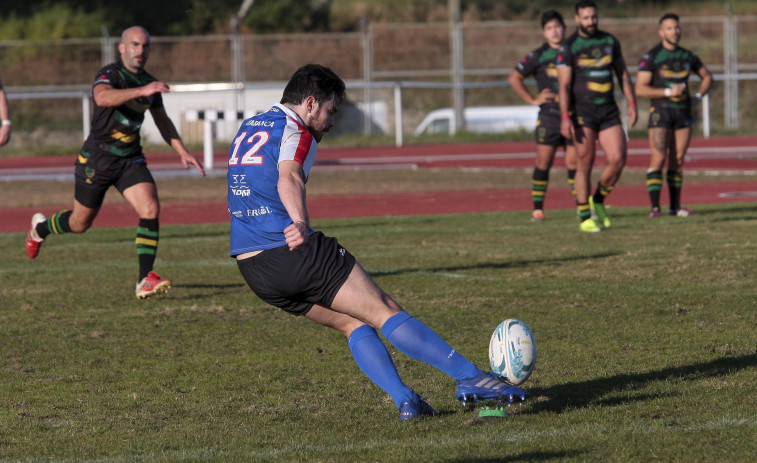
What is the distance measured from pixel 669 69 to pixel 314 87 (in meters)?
9.09

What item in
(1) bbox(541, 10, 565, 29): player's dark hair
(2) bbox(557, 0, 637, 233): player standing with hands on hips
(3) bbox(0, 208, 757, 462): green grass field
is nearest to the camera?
(3) bbox(0, 208, 757, 462): green grass field

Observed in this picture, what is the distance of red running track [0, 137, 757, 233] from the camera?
1573 centimetres

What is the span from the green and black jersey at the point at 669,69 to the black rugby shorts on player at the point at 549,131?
119 cm

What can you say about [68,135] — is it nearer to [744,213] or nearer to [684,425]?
[744,213]

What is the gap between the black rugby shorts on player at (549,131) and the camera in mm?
13203

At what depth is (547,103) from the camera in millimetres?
13289

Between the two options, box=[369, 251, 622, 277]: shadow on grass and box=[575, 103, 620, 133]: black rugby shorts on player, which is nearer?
box=[369, 251, 622, 277]: shadow on grass

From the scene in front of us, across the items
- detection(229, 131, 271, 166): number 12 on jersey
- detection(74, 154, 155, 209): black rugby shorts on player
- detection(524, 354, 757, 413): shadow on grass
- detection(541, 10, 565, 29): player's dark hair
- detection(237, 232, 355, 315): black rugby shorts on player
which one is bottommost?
detection(524, 354, 757, 413): shadow on grass

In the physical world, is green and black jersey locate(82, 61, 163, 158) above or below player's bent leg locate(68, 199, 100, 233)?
above

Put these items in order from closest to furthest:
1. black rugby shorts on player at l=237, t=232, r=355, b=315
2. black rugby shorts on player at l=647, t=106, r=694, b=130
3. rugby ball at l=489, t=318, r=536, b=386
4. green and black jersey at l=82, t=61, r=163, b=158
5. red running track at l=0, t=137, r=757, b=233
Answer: black rugby shorts on player at l=237, t=232, r=355, b=315 → rugby ball at l=489, t=318, r=536, b=386 → green and black jersey at l=82, t=61, r=163, b=158 → black rugby shorts on player at l=647, t=106, r=694, b=130 → red running track at l=0, t=137, r=757, b=233

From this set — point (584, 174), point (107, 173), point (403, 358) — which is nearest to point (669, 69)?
point (584, 174)

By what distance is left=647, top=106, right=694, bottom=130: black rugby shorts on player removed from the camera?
43.5 ft

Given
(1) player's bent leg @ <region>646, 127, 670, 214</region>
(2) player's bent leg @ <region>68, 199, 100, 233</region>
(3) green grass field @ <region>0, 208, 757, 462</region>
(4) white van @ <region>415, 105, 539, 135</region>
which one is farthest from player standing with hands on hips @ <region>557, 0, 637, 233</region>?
(4) white van @ <region>415, 105, 539, 135</region>

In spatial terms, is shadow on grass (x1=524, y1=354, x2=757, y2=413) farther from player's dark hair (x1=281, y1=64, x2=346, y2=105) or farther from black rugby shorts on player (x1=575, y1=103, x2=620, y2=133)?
black rugby shorts on player (x1=575, y1=103, x2=620, y2=133)
